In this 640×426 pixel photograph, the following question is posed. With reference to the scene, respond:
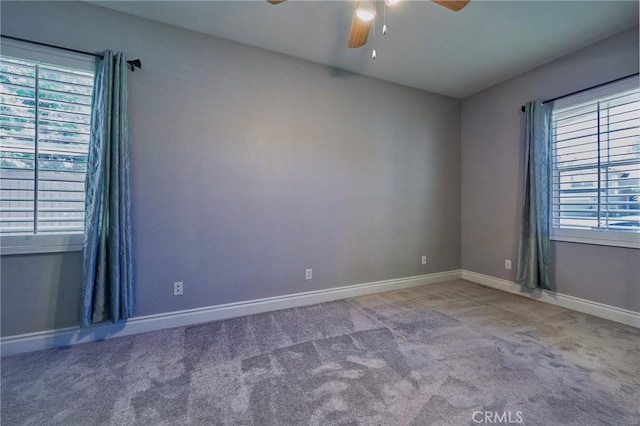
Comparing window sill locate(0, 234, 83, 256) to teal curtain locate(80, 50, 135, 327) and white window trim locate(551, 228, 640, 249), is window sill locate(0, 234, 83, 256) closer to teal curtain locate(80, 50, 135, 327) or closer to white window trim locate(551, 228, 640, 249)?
teal curtain locate(80, 50, 135, 327)

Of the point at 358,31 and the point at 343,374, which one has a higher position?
the point at 358,31

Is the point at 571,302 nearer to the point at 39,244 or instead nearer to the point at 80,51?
the point at 39,244

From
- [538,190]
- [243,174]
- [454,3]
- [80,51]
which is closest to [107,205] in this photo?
[243,174]

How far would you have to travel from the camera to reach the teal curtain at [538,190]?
2.95 meters

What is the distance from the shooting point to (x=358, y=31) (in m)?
1.90

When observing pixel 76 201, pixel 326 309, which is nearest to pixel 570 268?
pixel 326 309

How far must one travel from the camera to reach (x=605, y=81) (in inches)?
102

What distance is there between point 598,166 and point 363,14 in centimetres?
282

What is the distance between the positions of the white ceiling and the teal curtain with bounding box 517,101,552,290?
2.16 feet

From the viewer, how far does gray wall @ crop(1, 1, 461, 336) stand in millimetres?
2117

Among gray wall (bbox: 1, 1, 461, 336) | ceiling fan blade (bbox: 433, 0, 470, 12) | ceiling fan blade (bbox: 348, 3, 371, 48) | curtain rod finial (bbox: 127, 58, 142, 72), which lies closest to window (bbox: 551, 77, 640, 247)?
gray wall (bbox: 1, 1, 461, 336)

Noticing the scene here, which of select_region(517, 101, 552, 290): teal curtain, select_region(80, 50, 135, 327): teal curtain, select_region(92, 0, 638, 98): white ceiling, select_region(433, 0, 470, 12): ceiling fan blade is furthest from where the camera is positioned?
select_region(517, 101, 552, 290): teal curtain

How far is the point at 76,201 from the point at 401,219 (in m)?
3.40

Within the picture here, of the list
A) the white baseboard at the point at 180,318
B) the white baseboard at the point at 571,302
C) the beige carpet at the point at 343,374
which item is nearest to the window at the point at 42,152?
the white baseboard at the point at 180,318
